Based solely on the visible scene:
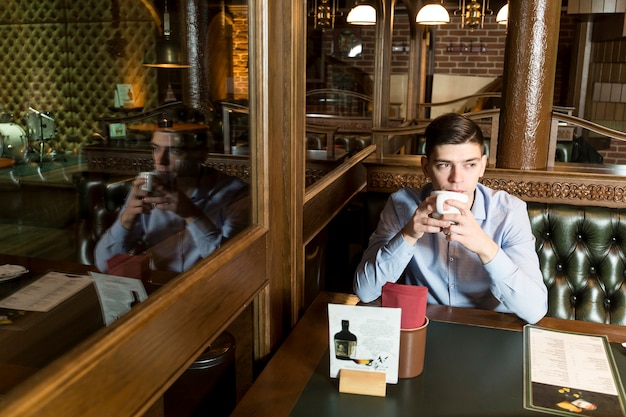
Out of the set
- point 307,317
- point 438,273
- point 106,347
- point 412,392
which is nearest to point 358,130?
point 438,273

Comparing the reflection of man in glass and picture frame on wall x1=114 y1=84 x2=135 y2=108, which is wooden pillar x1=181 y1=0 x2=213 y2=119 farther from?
the reflection of man in glass

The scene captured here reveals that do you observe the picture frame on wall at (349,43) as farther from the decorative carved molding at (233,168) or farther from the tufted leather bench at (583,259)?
the decorative carved molding at (233,168)

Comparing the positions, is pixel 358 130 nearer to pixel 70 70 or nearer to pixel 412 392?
pixel 70 70

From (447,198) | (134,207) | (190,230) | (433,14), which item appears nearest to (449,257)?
(447,198)

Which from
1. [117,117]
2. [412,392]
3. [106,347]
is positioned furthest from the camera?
[117,117]

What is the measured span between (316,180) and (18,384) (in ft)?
4.90

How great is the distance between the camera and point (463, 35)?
7.55m

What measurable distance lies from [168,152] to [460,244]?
873 millimetres

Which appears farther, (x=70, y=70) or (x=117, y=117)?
(x=70, y=70)

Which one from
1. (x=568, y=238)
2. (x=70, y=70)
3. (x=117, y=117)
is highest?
(x=70, y=70)

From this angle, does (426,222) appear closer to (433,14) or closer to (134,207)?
(134,207)

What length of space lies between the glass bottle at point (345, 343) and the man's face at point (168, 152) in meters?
0.58

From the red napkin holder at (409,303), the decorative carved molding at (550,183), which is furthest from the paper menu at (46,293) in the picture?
the decorative carved molding at (550,183)

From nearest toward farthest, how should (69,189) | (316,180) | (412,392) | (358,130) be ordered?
(412,392) < (69,189) < (316,180) < (358,130)
